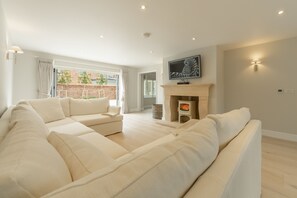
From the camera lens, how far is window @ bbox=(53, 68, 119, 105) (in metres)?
5.46

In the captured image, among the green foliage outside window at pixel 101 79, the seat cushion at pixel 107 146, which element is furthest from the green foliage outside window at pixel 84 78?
the seat cushion at pixel 107 146

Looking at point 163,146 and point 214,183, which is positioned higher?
point 163,146

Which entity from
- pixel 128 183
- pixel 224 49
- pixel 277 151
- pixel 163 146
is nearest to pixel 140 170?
pixel 128 183

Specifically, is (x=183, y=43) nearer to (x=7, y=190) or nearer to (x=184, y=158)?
(x=184, y=158)

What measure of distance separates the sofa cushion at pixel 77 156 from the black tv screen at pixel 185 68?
3908 millimetres

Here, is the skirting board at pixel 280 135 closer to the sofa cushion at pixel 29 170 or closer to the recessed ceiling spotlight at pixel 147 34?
the recessed ceiling spotlight at pixel 147 34

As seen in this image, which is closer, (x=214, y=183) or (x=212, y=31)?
(x=214, y=183)

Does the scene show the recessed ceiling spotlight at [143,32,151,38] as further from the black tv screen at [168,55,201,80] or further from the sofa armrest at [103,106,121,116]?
the sofa armrest at [103,106,121,116]

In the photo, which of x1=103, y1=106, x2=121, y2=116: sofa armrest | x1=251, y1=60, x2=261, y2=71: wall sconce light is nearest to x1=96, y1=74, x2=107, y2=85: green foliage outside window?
x1=103, y1=106, x2=121, y2=116: sofa armrest

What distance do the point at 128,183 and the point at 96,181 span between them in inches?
3.3

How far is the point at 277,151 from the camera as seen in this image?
2561 mm

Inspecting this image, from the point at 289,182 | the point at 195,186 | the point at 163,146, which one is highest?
the point at 163,146

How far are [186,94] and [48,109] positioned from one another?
3486 millimetres

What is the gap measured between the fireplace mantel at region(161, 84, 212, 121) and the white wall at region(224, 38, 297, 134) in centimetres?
80
